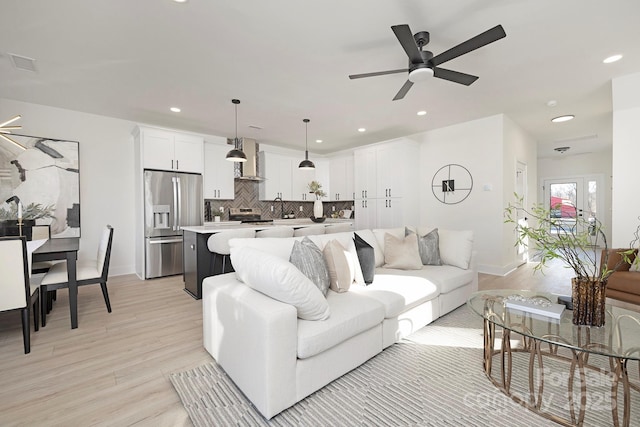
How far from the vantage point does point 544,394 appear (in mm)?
1741

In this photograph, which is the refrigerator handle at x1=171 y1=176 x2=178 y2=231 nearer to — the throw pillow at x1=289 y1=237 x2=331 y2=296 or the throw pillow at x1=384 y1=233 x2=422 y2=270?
the throw pillow at x1=289 y1=237 x2=331 y2=296

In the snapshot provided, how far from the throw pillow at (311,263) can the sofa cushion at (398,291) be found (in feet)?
1.10

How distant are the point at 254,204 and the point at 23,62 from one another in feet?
13.9

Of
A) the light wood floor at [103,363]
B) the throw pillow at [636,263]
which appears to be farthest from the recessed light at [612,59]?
the light wood floor at [103,363]

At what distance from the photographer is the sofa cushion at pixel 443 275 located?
2.76 meters

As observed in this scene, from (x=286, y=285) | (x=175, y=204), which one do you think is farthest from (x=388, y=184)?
(x=286, y=285)

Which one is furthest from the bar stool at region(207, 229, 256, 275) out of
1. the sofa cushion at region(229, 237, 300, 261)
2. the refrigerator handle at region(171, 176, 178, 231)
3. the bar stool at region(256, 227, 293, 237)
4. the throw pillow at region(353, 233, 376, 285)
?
the refrigerator handle at region(171, 176, 178, 231)

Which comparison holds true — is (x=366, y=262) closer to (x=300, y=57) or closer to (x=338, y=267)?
(x=338, y=267)

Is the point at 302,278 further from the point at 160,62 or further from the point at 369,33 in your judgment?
the point at 160,62

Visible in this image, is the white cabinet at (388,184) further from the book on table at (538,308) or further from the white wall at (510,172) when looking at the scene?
the book on table at (538,308)

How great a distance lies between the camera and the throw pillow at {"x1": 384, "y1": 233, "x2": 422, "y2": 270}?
303 cm

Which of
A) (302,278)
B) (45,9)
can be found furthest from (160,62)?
Result: (302,278)

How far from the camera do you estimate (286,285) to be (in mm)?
1608

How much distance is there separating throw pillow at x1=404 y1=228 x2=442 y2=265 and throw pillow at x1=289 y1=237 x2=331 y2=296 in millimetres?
A: 1469
